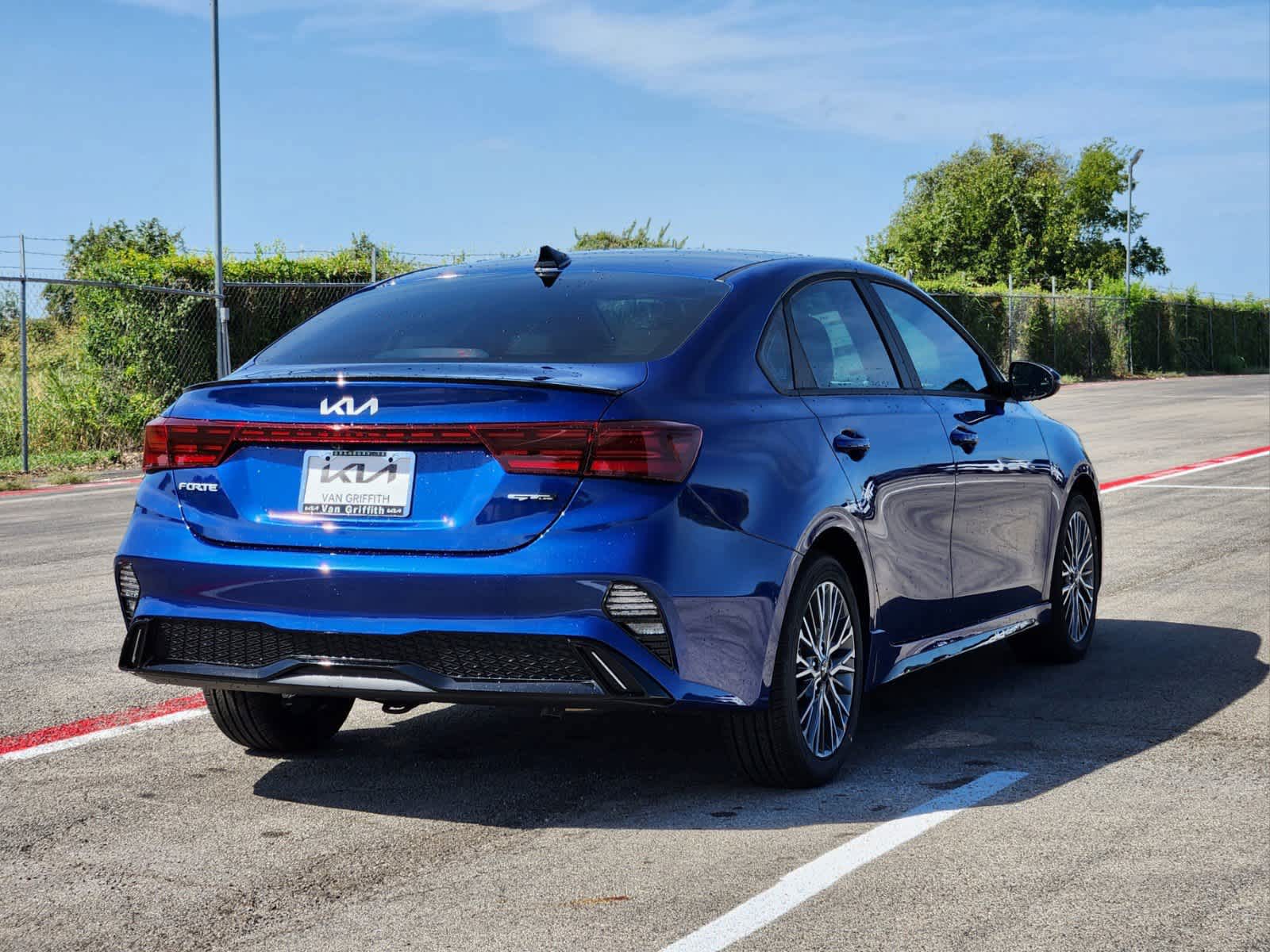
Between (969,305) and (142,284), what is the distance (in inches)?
1036

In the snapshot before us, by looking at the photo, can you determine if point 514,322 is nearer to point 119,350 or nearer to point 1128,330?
point 119,350

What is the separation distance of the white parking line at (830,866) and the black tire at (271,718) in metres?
1.82

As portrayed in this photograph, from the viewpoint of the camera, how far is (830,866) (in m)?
4.40

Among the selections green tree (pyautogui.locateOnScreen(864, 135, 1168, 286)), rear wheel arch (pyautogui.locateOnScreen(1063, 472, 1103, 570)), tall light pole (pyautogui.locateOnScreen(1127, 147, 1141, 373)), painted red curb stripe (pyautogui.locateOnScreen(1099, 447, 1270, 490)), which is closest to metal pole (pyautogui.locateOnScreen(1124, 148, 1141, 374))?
tall light pole (pyautogui.locateOnScreen(1127, 147, 1141, 373))

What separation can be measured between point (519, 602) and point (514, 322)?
1117mm

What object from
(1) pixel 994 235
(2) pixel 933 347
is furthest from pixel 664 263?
(1) pixel 994 235

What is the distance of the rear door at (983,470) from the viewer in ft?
20.7

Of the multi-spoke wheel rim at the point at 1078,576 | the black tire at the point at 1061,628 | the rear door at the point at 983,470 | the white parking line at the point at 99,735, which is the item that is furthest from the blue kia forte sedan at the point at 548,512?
the multi-spoke wheel rim at the point at 1078,576

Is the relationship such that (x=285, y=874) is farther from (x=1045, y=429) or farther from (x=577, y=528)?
(x=1045, y=429)

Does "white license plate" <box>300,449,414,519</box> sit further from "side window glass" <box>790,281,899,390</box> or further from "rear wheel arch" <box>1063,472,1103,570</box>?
"rear wheel arch" <box>1063,472,1103,570</box>

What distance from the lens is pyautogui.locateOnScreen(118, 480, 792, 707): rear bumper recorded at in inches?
175

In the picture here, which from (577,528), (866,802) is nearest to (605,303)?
(577,528)

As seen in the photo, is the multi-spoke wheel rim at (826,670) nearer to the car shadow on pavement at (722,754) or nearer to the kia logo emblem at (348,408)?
the car shadow on pavement at (722,754)

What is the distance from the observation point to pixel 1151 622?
8500mm
